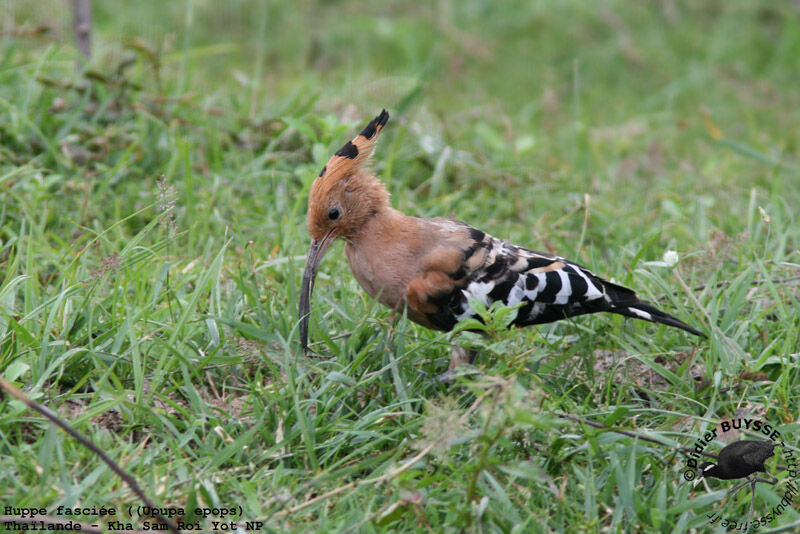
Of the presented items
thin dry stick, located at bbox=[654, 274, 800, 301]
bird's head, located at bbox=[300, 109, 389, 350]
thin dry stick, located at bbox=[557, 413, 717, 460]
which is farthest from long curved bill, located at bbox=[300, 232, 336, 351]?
thin dry stick, located at bbox=[654, 274, 800, 301]

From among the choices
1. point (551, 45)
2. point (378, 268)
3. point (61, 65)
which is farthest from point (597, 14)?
point (378, 268)

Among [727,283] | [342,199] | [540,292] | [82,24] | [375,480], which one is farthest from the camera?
[82,24]

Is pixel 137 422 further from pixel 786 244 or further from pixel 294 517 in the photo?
pixel 786 244

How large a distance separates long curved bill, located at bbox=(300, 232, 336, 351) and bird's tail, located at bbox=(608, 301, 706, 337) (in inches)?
44.7

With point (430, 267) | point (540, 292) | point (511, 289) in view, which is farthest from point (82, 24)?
point (540, 292)

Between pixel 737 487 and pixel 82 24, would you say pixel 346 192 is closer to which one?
pixel 737 487

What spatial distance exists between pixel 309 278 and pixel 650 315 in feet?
4.27

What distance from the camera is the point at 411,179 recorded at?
4887 mm

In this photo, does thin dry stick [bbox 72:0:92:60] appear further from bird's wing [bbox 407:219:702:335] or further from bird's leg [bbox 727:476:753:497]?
bird's leg [bbox 727:476:753:497]

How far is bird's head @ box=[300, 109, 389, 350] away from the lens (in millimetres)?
3236

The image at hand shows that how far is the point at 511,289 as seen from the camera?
3209 mm

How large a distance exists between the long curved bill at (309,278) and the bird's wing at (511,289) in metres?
0.39

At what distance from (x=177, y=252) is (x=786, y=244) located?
2.97 meters

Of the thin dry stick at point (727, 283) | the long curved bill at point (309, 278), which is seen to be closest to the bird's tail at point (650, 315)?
the thin dry stick at point (727, 283)
